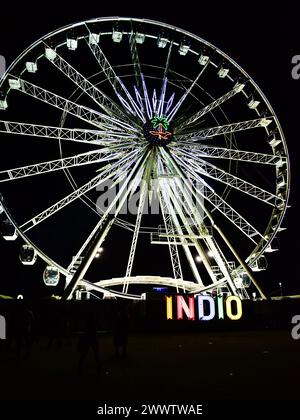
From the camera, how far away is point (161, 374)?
286 inches

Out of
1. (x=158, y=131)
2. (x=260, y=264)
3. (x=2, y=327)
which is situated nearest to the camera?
(x=2, y=327)

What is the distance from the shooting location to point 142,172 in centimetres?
1744

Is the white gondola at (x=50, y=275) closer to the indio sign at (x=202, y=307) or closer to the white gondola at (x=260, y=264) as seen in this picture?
the indio sign at (x=202, y=307)

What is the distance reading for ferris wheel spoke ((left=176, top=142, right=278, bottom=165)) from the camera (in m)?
17.8

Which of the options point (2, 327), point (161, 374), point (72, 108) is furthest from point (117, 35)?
point (161, 374)

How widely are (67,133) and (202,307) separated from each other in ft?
27.1

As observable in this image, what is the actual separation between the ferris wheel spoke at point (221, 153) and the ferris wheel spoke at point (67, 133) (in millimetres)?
2421

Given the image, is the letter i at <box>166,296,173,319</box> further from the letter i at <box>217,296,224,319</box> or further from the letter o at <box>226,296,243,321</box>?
Answer: the letter o at <box>226,296,243,321</box>

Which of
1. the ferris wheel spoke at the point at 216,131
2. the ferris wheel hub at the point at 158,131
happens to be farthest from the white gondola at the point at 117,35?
the ferris wheel spoke at the point at 216,131

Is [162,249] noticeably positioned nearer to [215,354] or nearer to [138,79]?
[138,79]

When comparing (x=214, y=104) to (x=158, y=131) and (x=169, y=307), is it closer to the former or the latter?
(x=158, y=131)


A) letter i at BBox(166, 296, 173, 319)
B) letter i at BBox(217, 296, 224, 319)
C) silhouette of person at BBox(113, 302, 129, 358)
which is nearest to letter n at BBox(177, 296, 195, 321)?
letter i at BBox(166, 296, 173, 319)
